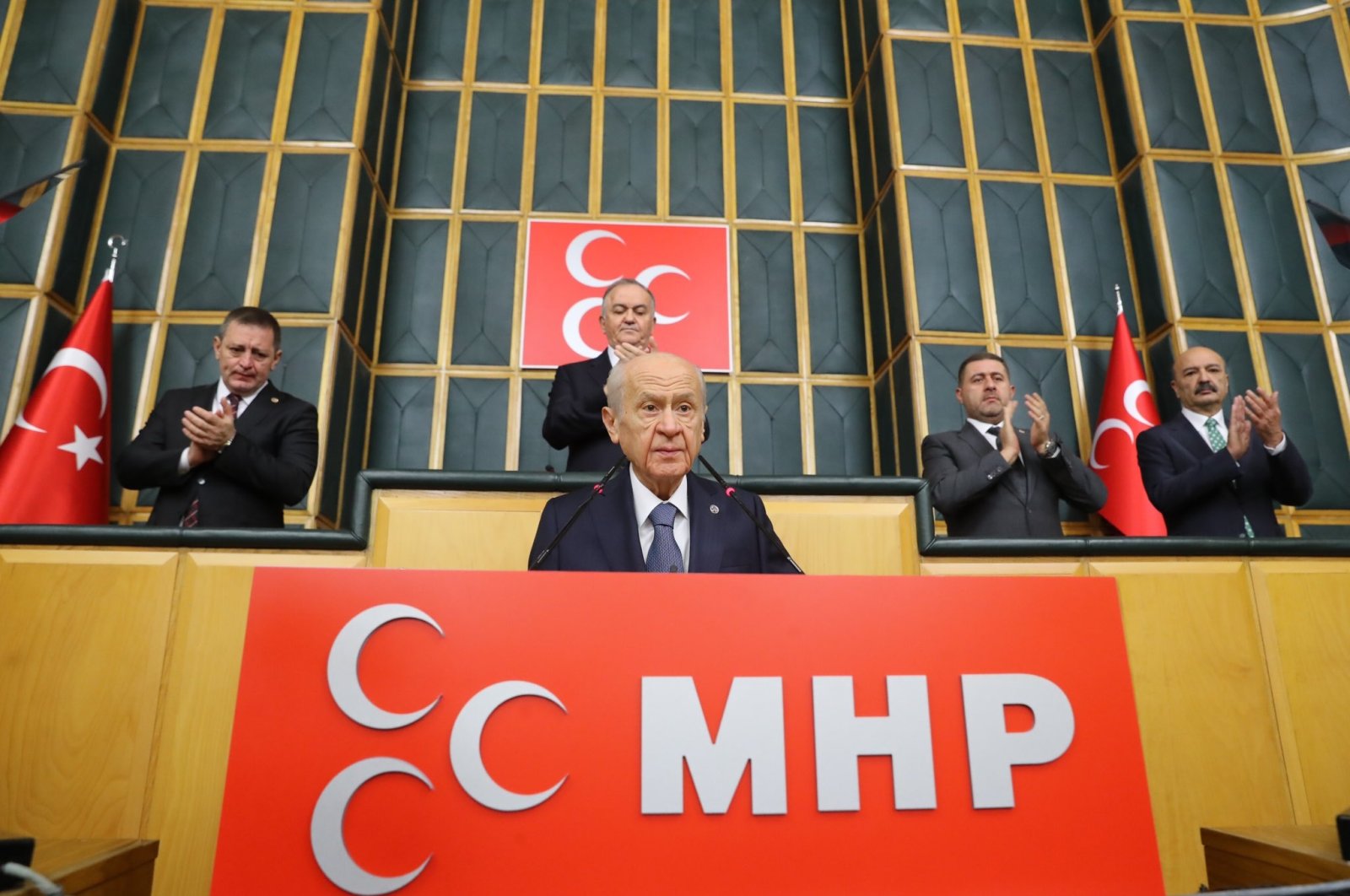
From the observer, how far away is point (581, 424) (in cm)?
235

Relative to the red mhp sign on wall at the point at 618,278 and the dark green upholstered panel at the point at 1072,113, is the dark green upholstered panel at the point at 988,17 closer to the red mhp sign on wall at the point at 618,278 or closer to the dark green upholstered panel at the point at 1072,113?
the dark green upholstered panel at the point at 1072,113

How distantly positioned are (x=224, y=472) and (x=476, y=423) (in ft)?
6.32

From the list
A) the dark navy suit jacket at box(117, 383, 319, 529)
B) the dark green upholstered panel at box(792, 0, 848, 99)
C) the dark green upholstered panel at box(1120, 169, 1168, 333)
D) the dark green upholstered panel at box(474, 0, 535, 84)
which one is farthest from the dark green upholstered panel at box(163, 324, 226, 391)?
the dark green upholstered panel at box(1120, 169, 1168, 333)

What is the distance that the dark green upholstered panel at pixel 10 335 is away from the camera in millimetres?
3381

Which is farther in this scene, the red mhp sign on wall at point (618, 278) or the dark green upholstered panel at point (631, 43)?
the dark green upholstered panel at point (631, 43)

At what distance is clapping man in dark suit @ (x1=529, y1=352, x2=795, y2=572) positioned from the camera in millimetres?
1538

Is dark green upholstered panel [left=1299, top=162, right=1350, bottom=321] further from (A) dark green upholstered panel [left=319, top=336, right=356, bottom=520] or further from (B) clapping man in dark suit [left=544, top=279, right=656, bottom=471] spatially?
(A) dark green upholstered panel [left=319, top=336, right=356, bottom=520]

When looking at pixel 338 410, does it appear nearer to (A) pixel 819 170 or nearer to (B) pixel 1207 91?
(A) pixel 819 170

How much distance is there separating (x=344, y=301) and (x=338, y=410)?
46cm

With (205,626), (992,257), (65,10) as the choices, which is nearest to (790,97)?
(992,257)

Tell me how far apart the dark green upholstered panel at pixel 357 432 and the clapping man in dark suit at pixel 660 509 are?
2.54m

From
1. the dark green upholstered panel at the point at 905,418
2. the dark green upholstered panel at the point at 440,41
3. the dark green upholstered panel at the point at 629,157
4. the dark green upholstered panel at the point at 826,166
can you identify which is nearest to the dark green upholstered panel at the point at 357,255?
the dark green upholstered panel at the point at 440,41

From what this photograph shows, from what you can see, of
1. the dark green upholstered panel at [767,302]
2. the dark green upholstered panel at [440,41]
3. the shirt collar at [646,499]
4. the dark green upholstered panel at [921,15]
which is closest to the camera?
the shirt collar at [646,499]

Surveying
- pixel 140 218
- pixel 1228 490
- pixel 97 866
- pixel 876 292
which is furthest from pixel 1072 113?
pixel 97 866
